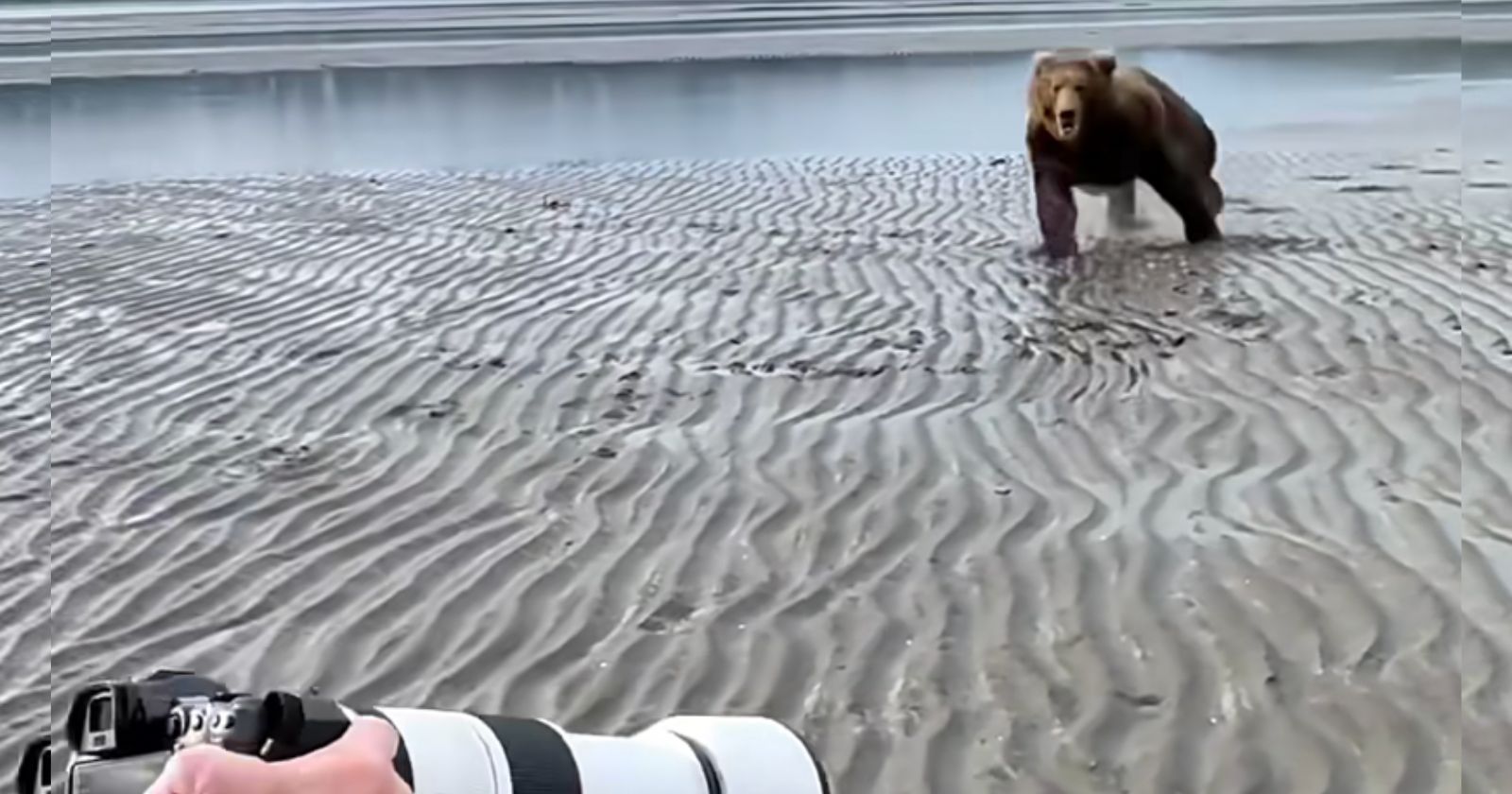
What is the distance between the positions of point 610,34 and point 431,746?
19.6 meters

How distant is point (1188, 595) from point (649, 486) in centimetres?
154

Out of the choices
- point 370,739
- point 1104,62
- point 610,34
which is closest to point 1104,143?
point 1104,62

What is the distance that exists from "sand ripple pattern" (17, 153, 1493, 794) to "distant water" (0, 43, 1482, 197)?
3.56 m

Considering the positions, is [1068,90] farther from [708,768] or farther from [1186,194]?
[708,768]

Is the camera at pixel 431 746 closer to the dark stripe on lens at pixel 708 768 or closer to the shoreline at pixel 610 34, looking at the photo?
the dark stripe on lens at pixel 708 768

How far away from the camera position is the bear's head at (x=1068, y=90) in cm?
756

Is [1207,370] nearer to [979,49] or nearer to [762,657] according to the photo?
[762,657]

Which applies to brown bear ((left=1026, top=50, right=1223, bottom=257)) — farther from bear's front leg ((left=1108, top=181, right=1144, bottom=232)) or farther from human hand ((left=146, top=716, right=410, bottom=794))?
human hand ((left=146, top=716, right=410, bottom=794))

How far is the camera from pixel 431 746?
1.44 metres

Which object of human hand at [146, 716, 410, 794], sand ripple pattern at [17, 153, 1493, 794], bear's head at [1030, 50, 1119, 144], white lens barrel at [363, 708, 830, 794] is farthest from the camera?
bear's head at [1030, 50, 1119, 144]

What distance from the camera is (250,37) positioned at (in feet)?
67.9

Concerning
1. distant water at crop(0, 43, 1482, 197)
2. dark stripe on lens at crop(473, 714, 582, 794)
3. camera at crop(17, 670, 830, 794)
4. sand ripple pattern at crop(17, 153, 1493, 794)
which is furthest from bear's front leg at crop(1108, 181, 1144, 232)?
dark stripe on lens at crop(473, 714, 582, 794)

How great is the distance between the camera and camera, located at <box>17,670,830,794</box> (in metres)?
1.29

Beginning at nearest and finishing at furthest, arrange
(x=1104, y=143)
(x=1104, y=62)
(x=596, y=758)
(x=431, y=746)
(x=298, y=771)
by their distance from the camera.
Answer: (x=298, y=771), (x=431, y=746), (x=596, y=758), (x=1104, y=62), (x=1104, y=143)
